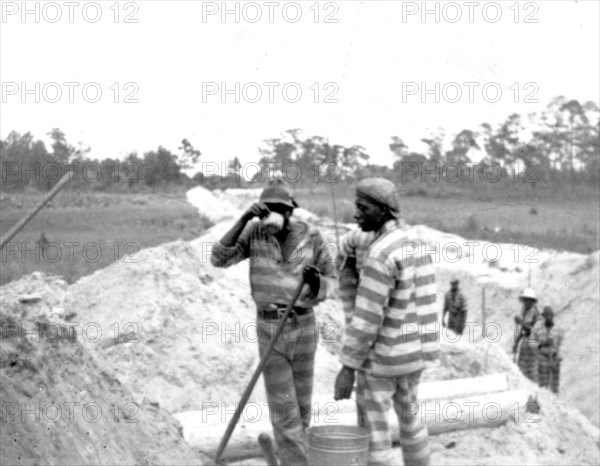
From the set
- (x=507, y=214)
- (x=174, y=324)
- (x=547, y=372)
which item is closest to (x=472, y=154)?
(x=507, y=214)

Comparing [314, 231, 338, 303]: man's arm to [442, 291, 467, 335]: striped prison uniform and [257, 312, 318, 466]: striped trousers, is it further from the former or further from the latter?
[442, 291, 467, 335]: striped prison uniform

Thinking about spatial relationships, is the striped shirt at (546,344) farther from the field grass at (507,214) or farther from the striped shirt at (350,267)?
the field grass at (507,214)

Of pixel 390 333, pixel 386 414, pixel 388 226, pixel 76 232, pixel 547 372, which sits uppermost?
pixel 388 226

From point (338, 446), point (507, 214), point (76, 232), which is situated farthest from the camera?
point (507, 214)

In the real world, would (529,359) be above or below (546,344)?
below

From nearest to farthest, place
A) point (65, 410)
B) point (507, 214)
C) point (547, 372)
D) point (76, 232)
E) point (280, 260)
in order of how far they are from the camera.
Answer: point (65, 410), point (280, 260), point (76, 232), point (547, 372), point (507, 214)

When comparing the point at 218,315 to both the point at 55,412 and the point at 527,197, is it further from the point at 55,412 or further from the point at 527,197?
the point at 527,197

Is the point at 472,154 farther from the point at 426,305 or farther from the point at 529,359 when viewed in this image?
the point at 426,305

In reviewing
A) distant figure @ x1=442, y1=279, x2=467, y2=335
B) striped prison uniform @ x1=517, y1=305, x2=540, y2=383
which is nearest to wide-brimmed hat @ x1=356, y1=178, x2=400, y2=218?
striped prison uniform @ x1=517, y1=305, x2=540, y2=383

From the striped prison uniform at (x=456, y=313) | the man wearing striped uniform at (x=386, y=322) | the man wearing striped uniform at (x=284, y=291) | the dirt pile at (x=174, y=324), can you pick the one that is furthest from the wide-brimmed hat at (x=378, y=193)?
the striped prison uniform at (x=456, y=313)

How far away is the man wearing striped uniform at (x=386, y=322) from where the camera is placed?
500 cm

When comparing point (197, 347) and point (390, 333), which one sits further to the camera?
point (197, 347)

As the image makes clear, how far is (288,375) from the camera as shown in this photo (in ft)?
18.5

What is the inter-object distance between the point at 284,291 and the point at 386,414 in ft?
3.24
